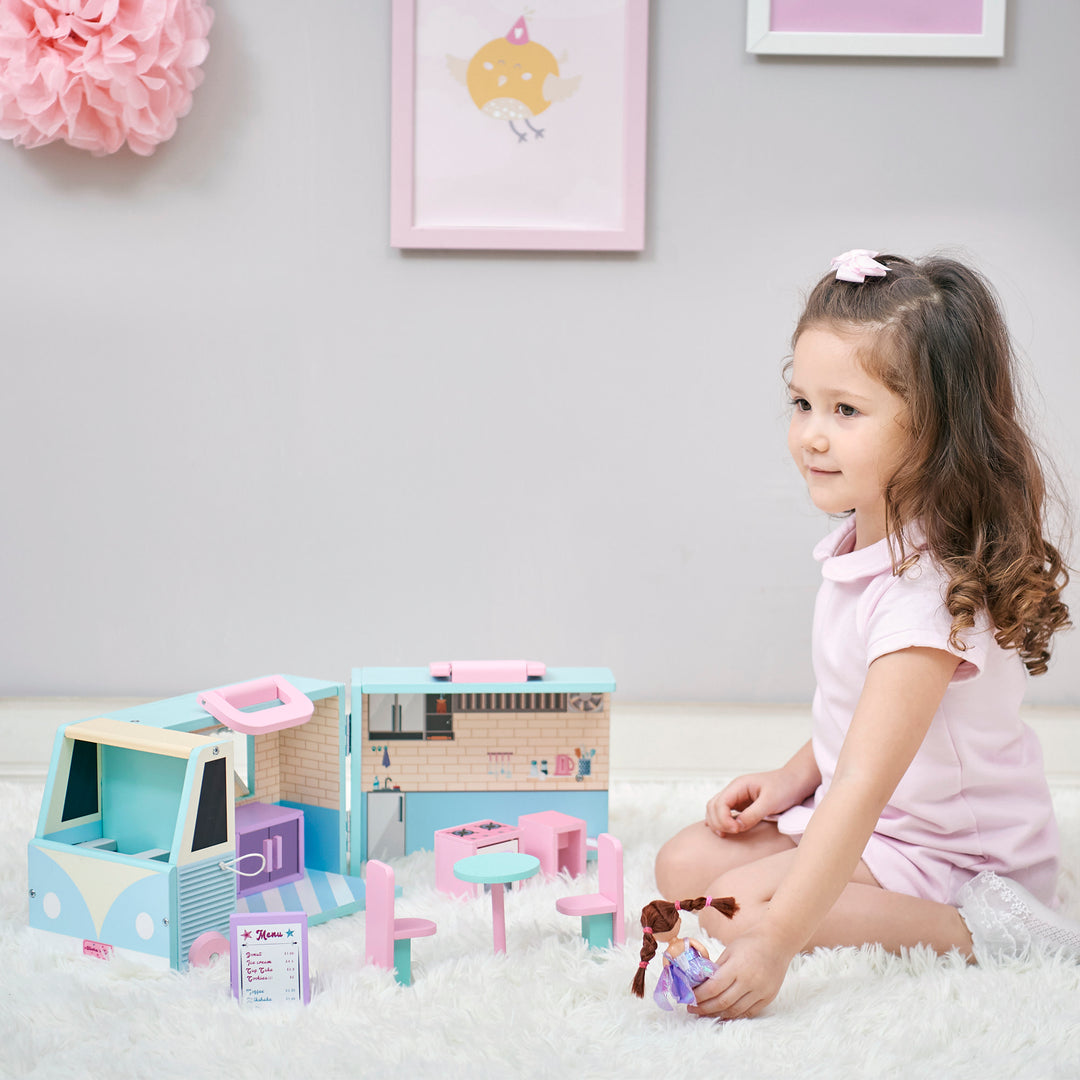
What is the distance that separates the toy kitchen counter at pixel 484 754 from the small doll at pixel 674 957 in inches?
13.4

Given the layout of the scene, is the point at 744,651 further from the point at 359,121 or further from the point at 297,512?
the point at 359,121

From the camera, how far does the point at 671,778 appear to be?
141 centimetres

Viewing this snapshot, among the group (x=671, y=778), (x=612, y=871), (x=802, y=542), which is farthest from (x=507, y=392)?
(x=612, y=871)

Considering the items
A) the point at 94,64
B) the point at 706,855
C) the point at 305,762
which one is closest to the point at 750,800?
the point at 706,855

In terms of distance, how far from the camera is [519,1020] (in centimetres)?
74

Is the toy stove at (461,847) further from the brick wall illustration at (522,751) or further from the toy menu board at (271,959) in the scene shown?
the toy menu board at (271,959)

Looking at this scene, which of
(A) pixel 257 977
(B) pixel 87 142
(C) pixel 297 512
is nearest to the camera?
(A) pixel 257 977

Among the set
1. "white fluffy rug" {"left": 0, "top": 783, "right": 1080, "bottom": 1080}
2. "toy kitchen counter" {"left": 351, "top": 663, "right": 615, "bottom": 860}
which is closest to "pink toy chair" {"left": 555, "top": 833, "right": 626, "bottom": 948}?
"white fluffy rug" {"left": 0, "top": 783, "right": 1080, "bottom": 1080}

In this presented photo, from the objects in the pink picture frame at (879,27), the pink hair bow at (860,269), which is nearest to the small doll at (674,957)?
the pink hair bow at (860,269)

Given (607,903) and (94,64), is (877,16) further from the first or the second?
(607,903)

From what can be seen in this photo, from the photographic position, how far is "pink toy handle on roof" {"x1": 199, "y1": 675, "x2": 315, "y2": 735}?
3.04ft

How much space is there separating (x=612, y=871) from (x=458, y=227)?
884 mm

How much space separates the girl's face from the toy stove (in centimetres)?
41

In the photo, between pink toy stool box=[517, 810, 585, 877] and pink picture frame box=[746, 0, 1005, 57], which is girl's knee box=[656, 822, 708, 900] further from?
pink picture frame box=[746, 0, 1005, 57]
